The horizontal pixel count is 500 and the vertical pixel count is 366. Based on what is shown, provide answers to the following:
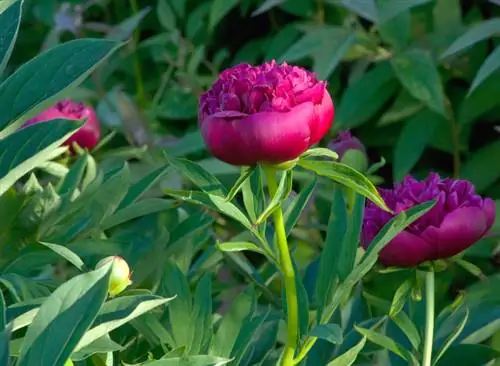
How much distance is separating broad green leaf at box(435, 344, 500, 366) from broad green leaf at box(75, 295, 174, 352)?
355mm

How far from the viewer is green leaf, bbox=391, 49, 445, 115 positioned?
59.7 inches

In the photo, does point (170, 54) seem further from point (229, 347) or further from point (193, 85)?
point (229, 347)

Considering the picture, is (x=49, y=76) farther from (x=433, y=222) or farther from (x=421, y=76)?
(x=421, y=76)

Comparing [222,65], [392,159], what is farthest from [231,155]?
[222,65]

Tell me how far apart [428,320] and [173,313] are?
7.9 inches

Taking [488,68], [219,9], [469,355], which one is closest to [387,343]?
[469,355]

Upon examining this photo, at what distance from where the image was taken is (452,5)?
1592mm

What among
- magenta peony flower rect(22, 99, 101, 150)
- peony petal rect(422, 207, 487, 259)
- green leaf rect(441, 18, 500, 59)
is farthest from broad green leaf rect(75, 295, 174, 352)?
green leaf rect(441, 18, 500, 59)

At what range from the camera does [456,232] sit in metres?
0.83

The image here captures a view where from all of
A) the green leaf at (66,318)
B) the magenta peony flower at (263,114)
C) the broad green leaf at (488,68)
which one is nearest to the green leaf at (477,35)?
the broad green leaf at (488,68)

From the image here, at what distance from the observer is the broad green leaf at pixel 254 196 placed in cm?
75

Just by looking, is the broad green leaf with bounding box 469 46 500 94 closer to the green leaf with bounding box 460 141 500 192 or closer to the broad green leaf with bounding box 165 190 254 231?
the green leaf with bounding box 460 141 500 192

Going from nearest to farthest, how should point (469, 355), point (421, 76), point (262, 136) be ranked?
point (262, 136), point (469, 355), point (421, 76)

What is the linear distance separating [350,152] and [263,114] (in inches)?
14.8
